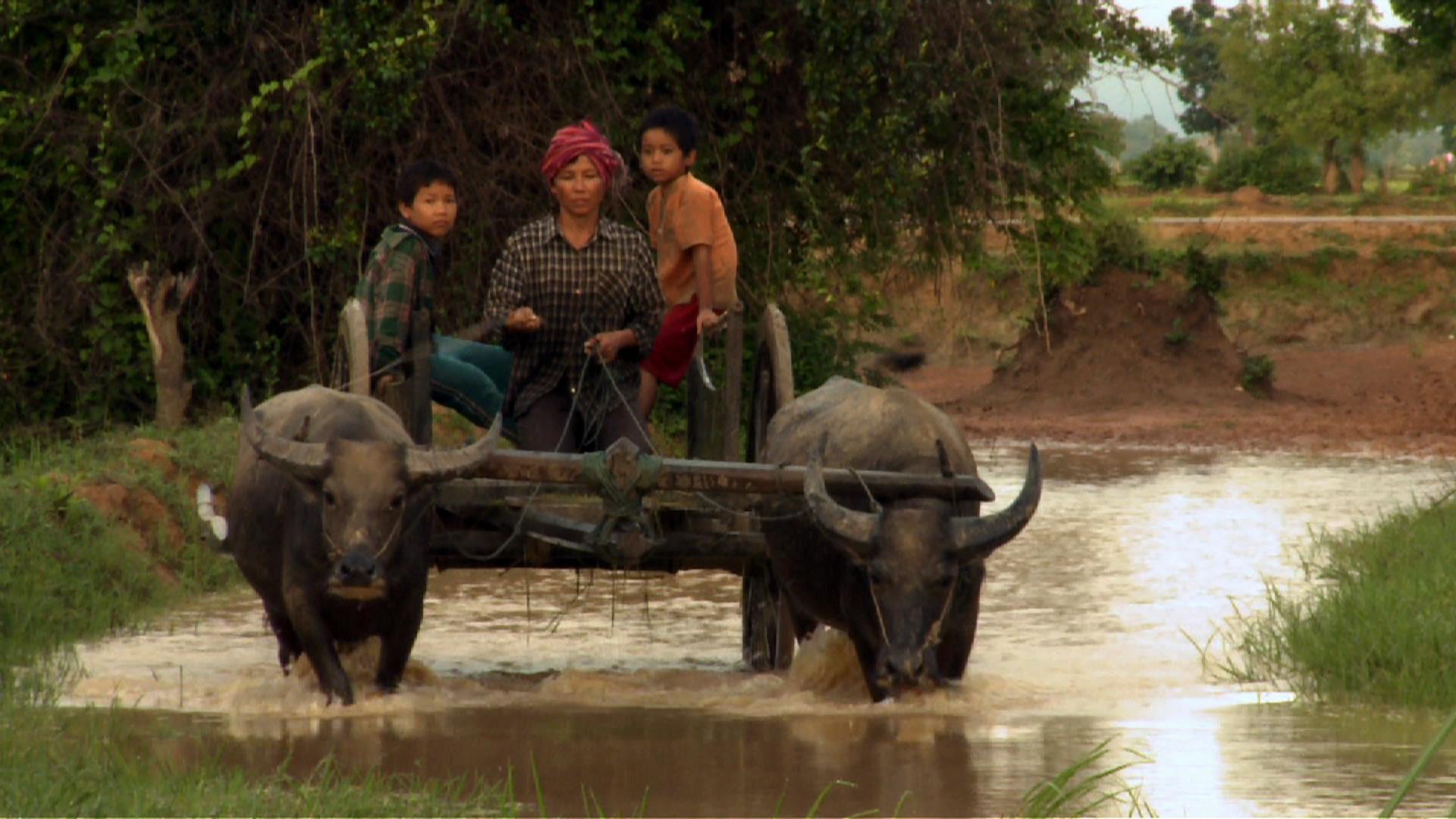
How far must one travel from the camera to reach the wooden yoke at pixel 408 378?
7.05 metres

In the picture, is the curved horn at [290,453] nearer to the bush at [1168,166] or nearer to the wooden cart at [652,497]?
the wooden cart at [652,497]

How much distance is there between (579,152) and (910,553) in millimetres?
1920

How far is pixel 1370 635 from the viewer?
6859 mm

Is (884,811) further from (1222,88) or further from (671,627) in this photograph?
(1222,88)

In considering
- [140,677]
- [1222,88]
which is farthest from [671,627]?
[1222,88]

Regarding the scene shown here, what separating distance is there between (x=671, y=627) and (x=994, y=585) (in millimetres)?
1921

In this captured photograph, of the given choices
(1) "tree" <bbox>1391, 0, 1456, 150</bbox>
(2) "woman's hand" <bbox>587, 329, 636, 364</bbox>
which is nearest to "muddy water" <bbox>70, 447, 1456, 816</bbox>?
(2) "woman's hand" <bbox>587, 329, 636, 364</bbox>

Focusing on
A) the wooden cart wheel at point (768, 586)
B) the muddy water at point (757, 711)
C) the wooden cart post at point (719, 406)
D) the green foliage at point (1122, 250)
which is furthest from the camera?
the green foliage at point (1122, 250)

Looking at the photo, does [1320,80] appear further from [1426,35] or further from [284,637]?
[284,637]

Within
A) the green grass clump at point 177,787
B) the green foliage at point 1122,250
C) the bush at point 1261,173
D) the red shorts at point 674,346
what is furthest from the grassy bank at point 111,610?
the bush at point 1261,173

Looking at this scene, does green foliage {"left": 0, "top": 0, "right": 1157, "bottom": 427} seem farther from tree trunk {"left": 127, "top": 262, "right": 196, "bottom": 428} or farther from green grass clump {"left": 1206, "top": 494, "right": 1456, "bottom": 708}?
green grass clump {"left": 1206, "top": 494, "right": 1456, "bottom": 708}

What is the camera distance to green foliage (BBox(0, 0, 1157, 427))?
11672 mm

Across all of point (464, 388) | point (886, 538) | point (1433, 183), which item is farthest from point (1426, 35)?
point (1433, 183)

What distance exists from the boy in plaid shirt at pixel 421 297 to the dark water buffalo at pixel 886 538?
110 centimetres
